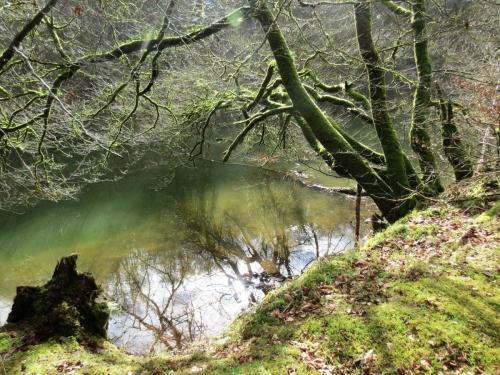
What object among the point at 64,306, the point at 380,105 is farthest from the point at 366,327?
the point at 380,105

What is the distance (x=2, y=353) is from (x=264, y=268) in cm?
606

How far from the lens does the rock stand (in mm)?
4484

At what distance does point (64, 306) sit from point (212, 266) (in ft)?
17.6

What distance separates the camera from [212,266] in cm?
973

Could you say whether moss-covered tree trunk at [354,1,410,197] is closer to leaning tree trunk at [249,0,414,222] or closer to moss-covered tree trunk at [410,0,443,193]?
leaning tree trunk at [249,0,414,222]

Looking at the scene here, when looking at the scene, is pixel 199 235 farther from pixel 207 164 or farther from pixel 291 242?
pixel 207 164

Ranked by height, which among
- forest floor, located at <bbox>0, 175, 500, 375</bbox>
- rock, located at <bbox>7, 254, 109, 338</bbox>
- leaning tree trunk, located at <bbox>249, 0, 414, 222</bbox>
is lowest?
forest floor, located at <bbox>0, 175, 500, 375</bbox>

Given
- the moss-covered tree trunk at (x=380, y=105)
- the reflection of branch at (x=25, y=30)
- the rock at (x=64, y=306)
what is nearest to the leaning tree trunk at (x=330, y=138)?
the moss-covered tree trunk at (x=380, y=105)

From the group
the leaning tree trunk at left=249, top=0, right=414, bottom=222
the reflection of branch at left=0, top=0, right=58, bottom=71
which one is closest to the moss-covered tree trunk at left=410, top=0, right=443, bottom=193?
the leaning tree trunk at left=249, top=0, right=414, bottom=222

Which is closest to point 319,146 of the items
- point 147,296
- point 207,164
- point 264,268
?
point 264,268

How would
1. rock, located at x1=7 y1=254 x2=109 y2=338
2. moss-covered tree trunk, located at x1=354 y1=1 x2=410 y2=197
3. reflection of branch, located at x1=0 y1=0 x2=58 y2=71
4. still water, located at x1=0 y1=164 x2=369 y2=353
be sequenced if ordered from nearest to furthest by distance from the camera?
reflection of branch, located at x1=0 y1=0 x2=58 y2=71 < rock, located at x1=7 y1=254 x2=109 y2=338 < moss-covered tree trunk, located at x1=354 y1=1 x2=410 y2=197 < still water, located at x1=0 y1=164 x2=369 y2=353

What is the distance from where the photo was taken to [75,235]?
1282cm

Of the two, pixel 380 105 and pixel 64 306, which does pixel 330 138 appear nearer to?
pixel 380 105

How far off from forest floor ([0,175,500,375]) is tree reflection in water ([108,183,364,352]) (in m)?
2.63
